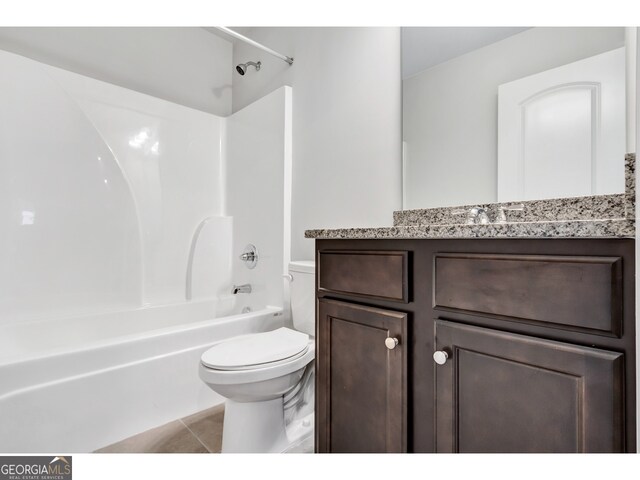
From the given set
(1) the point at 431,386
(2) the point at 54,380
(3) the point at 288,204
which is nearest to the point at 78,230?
(2) the point at 54,380

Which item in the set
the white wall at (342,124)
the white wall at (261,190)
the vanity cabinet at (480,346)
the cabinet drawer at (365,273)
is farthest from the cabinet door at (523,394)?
the white wall at (261,190)

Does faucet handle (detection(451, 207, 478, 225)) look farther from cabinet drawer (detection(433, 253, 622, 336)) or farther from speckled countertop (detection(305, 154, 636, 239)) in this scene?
cabinet drawer (detection(433, 253, 622, 336))

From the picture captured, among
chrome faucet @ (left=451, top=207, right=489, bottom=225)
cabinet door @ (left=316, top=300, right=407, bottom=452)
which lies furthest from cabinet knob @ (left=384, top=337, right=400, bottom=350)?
chrome faucet @ (left=451, top=207, right=489, bottom=225)

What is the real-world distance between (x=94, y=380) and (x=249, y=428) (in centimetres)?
68

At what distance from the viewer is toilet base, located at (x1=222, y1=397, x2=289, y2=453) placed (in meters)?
1.25

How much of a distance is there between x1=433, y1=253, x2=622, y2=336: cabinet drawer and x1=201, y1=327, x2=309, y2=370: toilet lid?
75 centimetres

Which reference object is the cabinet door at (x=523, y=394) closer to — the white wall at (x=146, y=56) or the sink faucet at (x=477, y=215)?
the sink faucet at (x=477, y=215)

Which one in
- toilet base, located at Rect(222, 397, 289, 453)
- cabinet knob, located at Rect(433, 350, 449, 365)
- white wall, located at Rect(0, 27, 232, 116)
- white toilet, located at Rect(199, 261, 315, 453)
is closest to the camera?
cabinet knob, located at Rect(433, 350, 449, 365)

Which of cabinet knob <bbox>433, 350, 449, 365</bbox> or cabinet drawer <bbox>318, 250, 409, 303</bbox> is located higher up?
cabinet drawer <bbox>318, 250, 409, 303</bbox>

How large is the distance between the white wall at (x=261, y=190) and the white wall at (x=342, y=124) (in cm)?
8

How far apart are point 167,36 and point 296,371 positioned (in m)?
2.57

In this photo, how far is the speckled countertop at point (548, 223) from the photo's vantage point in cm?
48

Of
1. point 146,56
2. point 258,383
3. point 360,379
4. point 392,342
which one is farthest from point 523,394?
point 146,56
